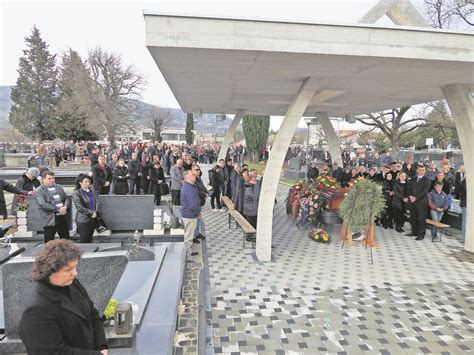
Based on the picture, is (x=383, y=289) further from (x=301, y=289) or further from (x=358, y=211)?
(x=358, y=211)

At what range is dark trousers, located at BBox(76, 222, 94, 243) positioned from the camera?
21.4 ft

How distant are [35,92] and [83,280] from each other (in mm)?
48966

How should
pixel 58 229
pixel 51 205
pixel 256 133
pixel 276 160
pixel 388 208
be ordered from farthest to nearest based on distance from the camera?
pixel 256 133 → pixel 388 208 → pixel 276 160 → pixel 58 229 → pixel 51 205

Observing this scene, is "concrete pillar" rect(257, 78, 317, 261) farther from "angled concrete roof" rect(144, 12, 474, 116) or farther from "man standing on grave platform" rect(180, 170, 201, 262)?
"man standing on grave platform" rect(180, 170, 201, 262)

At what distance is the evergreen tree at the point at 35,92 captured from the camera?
41594 millimetres

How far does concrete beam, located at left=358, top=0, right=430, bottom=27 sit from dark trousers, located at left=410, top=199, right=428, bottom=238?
500cm

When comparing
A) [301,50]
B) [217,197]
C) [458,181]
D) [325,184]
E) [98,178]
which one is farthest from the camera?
[217,197]

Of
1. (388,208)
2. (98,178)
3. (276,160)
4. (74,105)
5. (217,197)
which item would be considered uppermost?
(74,105)

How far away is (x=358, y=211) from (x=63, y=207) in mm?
6743

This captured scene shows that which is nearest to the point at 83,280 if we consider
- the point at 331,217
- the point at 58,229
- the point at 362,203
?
the point at 58,229

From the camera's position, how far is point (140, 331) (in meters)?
3.65

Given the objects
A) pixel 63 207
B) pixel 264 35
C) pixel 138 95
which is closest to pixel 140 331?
pixel 63 207

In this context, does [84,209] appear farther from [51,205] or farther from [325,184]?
[325,184]

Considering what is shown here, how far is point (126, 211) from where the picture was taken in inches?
290
